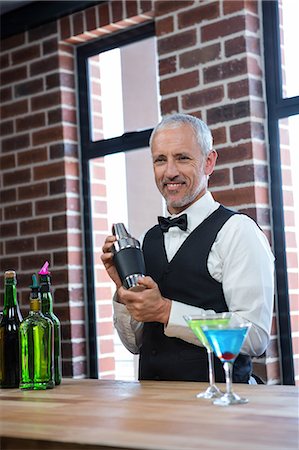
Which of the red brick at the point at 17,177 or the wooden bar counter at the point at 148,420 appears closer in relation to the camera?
the wooden bar counter at the point at 148,420

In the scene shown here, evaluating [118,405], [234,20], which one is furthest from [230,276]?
[234,20]

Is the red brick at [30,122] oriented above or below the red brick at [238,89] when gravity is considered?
above

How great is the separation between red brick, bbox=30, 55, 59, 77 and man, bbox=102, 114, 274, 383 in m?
1.70

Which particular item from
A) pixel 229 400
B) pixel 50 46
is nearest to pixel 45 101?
pixel 50 46

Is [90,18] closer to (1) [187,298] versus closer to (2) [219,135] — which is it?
(2) [219,135]

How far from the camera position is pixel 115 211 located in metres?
3.93

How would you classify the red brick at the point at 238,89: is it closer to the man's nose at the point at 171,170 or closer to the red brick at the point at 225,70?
the red brick at the point at 225,70

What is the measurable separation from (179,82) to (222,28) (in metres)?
0.31

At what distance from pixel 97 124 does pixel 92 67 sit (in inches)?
11.8

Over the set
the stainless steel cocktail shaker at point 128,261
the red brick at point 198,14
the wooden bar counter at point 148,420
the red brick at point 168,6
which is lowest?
the wooden bar counter at point 148,420

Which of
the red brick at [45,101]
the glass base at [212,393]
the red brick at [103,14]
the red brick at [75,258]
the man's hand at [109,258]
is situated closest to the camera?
the glass base at [212,393]

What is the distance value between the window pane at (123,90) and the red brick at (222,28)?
1.53ft

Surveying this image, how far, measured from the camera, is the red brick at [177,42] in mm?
3328

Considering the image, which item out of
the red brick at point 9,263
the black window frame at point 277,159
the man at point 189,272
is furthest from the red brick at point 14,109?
the man at point 189,272
